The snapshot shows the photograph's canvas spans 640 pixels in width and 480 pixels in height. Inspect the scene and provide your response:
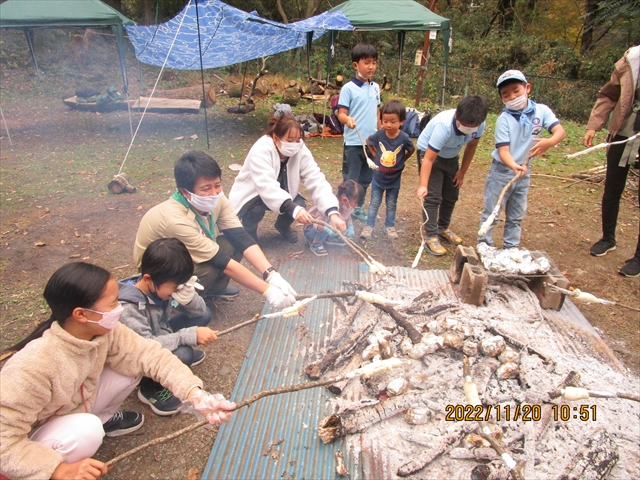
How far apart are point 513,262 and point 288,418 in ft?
7.15

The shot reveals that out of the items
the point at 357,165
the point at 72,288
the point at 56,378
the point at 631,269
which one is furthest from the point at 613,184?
the point at 56,378

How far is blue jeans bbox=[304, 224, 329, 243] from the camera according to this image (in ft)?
13.4

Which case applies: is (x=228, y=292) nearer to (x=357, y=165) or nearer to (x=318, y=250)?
(x=318, y=250)

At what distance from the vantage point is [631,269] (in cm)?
409

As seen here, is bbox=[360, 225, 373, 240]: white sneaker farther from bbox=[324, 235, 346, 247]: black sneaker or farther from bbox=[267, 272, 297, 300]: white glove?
bbox=[267, 272, 297, 300]: white glove

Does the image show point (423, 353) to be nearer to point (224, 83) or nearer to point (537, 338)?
point (537, 338)

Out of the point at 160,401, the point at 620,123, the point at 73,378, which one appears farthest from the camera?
the point at 620,123

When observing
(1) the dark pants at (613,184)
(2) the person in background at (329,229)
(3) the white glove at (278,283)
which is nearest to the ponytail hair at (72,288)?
(3) the white glove at (278,283)

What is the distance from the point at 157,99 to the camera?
10664mm

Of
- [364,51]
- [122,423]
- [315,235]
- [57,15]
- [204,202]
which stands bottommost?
[122,423]

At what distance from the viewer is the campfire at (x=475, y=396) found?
2.02m

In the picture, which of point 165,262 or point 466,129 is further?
point 466,129

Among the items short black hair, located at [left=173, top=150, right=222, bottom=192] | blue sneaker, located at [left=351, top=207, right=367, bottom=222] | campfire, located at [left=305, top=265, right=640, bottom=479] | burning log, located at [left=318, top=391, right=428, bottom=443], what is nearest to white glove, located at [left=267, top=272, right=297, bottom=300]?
campfire, located at [left=305, top=265, right=640, bottom=479]
